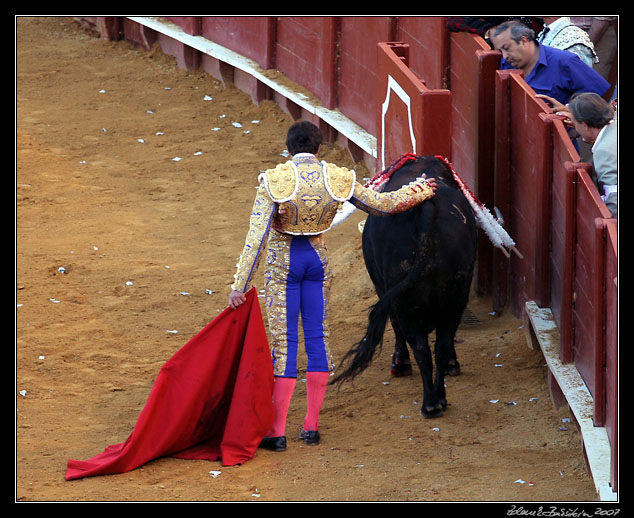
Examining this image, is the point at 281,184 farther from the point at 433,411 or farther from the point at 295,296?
the point at 433,411

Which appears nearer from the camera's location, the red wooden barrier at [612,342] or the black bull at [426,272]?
the red wooden barrier at [612,342]

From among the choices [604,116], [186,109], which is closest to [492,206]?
[604,116]

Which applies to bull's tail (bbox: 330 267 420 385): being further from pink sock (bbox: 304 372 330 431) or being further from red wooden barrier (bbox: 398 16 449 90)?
red wooden barrier (bbox: 398 16 449 90)

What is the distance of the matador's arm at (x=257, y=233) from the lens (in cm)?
461

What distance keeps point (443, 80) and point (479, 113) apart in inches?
41.8

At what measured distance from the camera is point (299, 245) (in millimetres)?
4742

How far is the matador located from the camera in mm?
4625

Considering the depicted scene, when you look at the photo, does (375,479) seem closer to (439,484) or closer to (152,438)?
(439,484)

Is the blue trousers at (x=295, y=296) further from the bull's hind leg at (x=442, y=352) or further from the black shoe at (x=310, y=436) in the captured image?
the bull's hind leg at (x=442, y=352)

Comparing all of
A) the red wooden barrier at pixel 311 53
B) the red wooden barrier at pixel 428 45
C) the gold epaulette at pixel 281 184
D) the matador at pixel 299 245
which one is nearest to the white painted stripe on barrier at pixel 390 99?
the red wooden barrier at pixel 428 45

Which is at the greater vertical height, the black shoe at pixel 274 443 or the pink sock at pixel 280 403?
the pink sock at pixel 280 403

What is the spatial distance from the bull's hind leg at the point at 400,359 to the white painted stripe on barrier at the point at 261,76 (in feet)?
10.5

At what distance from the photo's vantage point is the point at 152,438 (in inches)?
183

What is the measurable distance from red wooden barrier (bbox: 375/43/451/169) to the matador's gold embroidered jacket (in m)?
1.04
